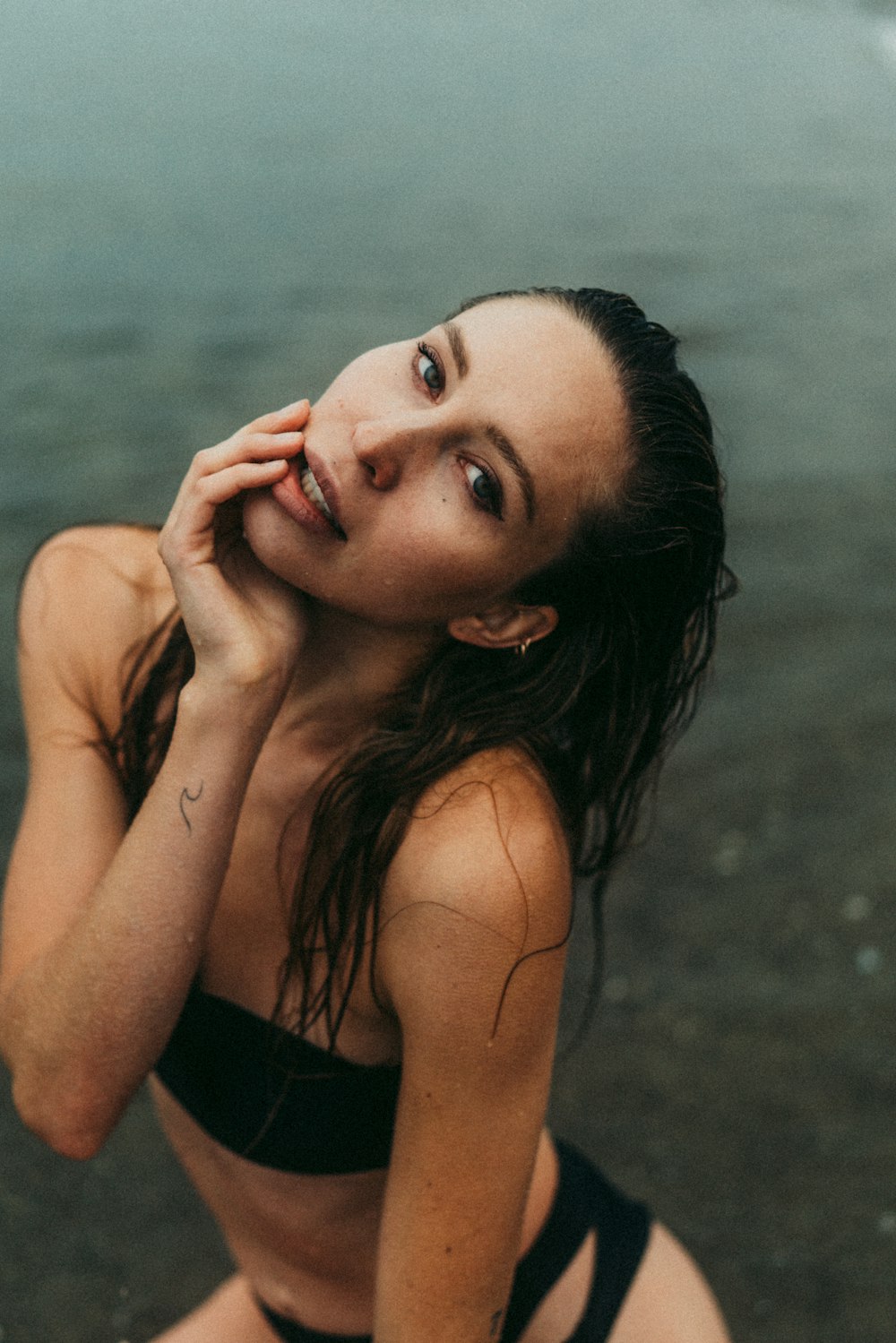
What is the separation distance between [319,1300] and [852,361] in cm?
629

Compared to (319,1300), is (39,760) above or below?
above

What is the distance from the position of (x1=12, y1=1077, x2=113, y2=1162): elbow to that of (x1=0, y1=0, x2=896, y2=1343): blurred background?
61.9 inches

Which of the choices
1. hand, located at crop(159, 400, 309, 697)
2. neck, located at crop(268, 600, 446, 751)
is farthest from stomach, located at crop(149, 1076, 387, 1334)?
hand, located at crop(159, 400, 309, 697)

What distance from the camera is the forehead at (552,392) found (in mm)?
1991

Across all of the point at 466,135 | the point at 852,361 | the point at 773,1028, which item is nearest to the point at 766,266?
the point at 852,361

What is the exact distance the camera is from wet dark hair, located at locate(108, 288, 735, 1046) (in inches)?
83.4

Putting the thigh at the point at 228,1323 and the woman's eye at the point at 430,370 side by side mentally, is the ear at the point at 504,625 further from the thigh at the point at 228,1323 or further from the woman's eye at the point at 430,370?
the thigh at the point at 228,1323

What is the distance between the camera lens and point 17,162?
912cm

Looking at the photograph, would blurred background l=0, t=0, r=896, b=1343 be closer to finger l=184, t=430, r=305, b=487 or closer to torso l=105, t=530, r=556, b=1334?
torso l=105, t=530, r=556, b=1334

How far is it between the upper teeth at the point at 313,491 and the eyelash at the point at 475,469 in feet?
0.69

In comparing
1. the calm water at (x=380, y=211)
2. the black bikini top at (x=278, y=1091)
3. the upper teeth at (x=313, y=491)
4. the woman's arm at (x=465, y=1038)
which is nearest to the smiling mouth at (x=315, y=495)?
the upper teeth at (x=313, y=491)

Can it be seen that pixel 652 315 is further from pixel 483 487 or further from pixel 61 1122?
pixel 61 1122

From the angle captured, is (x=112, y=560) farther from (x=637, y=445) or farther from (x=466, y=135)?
(x=466, y=135)

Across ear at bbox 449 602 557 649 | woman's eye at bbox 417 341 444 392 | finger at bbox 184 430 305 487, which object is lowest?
ear at bbox 449 602 557 649
